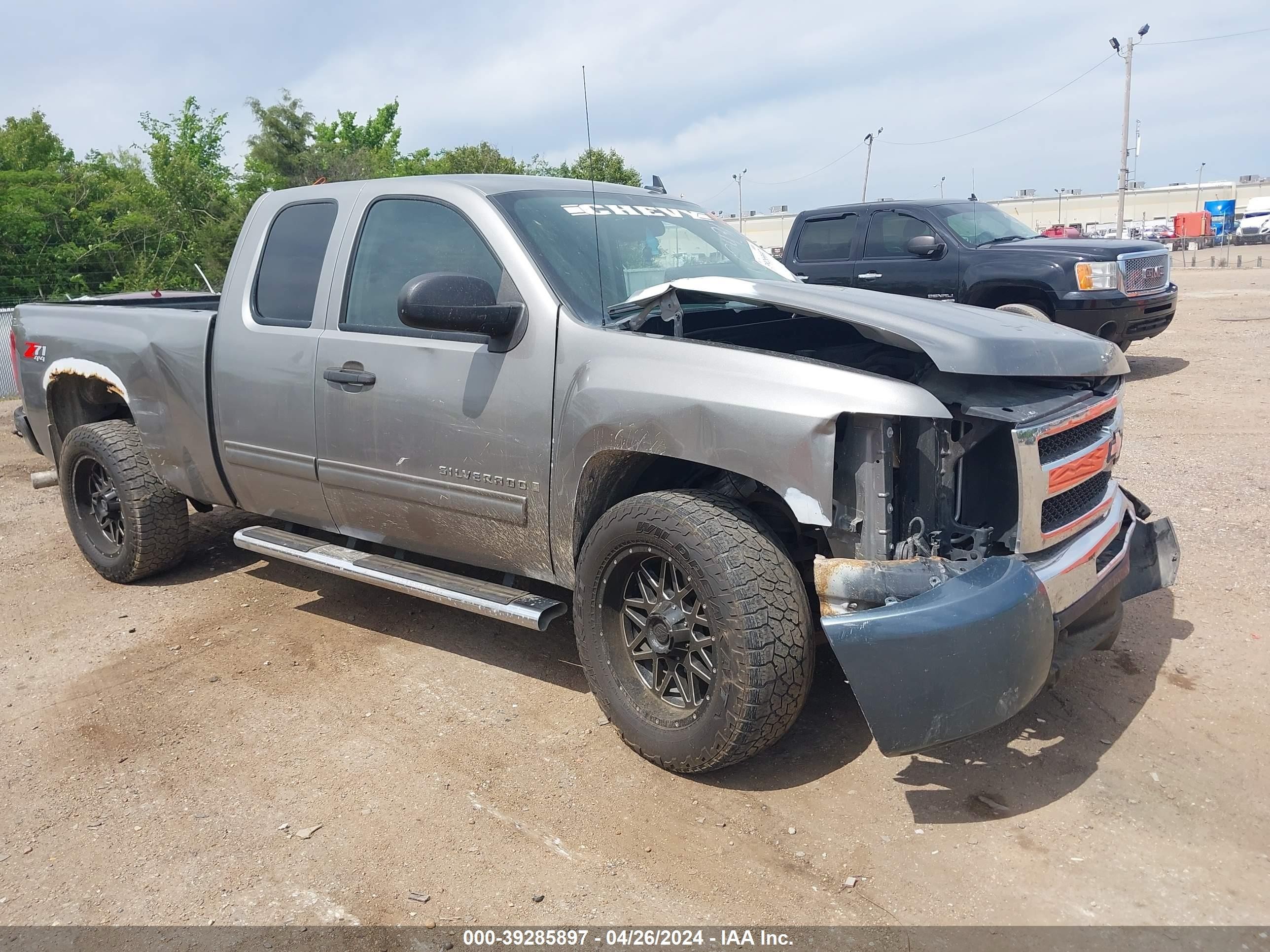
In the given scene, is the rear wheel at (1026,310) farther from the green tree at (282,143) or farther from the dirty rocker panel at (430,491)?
the green tree at (282,143)

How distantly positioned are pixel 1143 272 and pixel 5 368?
14606 millimetres

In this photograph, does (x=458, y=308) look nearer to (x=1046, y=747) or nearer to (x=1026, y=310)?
(x=1046, y=747)

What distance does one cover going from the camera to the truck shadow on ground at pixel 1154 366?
33.9 feet

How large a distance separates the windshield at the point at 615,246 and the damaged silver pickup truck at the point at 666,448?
0.7 inches

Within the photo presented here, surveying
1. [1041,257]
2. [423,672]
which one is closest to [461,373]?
[423,672]

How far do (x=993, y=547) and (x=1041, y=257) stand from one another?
311 inches

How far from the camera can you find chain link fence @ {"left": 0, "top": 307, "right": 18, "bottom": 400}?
44.8ft

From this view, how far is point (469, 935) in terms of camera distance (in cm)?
259

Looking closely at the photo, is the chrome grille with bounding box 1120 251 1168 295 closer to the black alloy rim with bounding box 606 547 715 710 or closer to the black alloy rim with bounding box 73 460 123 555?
the black alloy rim with bounding box 606 547 715 710

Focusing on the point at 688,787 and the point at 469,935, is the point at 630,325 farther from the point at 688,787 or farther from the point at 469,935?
the point at 469,935

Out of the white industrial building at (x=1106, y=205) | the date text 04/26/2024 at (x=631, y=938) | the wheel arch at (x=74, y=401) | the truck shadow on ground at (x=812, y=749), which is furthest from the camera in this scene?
the white industrial building at (x=1106, y=205)

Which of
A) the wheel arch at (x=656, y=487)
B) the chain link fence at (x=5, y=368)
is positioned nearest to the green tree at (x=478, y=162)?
the chain link fence at (x=5, y=368)

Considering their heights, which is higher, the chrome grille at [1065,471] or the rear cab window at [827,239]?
the rear cab window at [827,239]

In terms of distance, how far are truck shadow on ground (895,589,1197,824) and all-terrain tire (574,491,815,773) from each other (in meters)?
0.57
